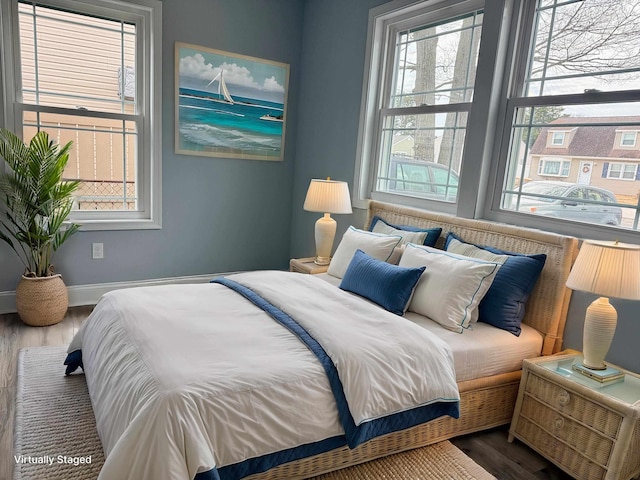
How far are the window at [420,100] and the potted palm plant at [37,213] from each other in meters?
2.26

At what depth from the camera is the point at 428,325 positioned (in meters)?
2.34

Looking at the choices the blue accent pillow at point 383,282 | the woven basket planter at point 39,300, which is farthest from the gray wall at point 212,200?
the blue accent pillow at point 383,282

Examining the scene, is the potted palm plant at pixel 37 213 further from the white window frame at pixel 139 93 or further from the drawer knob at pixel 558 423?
the drawer knob at pixel 558 423

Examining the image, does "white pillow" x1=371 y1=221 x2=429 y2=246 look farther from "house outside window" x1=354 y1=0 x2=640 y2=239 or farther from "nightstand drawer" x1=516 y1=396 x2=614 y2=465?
"nightstand drawer" x1=516 y1=396 x2=614 y2=465

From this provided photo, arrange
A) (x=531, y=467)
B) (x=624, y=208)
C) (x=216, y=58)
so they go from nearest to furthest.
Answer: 1. (x=531, y=467)
2. (x=624, y=208)
3. (x=216, y=58)

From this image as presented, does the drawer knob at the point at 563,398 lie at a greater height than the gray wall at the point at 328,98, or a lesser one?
lesser

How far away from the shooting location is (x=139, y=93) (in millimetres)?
3793

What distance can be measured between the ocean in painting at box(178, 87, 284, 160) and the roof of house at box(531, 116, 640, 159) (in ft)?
8.17

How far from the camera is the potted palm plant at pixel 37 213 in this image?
10.3 ft

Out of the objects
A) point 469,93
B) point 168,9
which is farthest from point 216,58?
point 469,93

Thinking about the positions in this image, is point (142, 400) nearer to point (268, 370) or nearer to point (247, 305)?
point (268, 370)

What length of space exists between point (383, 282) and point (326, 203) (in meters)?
A: 1.12

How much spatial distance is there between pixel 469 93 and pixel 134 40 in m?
2.67

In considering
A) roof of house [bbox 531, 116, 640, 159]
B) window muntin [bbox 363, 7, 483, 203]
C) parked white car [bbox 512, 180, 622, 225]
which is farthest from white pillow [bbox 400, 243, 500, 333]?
window muntin [bbox 363, 7, 483, 203]
